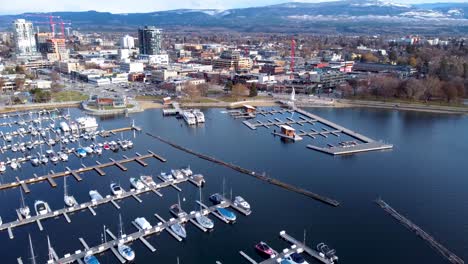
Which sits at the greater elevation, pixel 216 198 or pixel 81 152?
pixel 81 152

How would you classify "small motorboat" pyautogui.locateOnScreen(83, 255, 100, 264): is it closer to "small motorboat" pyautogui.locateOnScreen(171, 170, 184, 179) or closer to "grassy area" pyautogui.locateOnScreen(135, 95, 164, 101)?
"small motorboat" pyautogui.locateOnScreen(171, 170, 184, 179)

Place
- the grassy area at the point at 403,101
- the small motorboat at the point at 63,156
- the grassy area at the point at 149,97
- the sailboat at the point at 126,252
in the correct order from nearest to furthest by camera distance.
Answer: the sailboat at the point at 126,252 < the small motorboat at the point at 63,156 < the grassy area at the point at 403,101 < the grassy area at the point at 149,97

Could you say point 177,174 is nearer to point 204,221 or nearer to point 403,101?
point 204,221

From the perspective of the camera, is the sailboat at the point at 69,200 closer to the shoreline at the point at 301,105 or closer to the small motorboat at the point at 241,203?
the small motorboat at the point at 241,203

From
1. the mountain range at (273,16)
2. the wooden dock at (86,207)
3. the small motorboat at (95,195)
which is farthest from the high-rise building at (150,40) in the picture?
the mountain range at (273,16)

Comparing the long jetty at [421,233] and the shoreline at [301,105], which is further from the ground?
the shoreline at [301,105]

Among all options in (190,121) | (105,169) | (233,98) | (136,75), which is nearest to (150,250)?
(105,169)

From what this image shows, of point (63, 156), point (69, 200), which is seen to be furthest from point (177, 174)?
point (63, 156)
